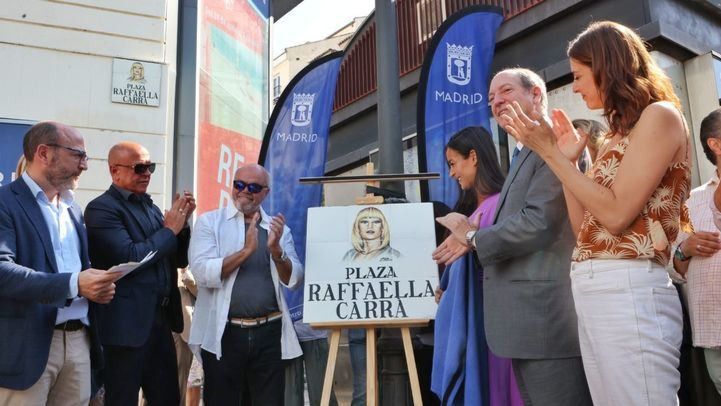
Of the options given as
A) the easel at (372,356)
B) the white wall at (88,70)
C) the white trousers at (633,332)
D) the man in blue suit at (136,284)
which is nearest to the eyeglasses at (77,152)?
the man in blue suit at (136,284)

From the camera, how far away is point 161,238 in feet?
10.5

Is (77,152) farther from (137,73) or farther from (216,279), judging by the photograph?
(137,73)

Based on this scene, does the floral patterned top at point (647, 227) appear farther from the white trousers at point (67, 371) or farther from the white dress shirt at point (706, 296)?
the white trousers at point (67, 371)

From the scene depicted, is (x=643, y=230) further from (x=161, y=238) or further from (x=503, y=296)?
(x=161, y=238)

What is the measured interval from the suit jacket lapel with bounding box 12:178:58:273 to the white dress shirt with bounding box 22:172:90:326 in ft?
0.08

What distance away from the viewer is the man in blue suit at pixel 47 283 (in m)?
2.46

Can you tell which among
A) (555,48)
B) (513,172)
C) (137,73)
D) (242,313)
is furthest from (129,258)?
(555,48)

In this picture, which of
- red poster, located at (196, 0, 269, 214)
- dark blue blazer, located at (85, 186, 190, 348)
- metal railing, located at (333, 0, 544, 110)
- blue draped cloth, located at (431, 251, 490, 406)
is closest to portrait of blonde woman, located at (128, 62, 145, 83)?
red poster, located at (196, 0, 269, 214)

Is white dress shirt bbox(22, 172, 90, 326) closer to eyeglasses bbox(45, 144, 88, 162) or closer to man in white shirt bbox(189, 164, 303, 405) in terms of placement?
eyeglasses bbox(45, 144, 88, 162)

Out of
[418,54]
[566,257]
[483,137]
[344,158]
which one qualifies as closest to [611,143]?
[566,257]

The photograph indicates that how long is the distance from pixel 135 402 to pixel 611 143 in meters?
2.68

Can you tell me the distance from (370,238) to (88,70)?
171 inches

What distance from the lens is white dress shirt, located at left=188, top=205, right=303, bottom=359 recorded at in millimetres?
3361

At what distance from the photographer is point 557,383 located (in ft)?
6.37
